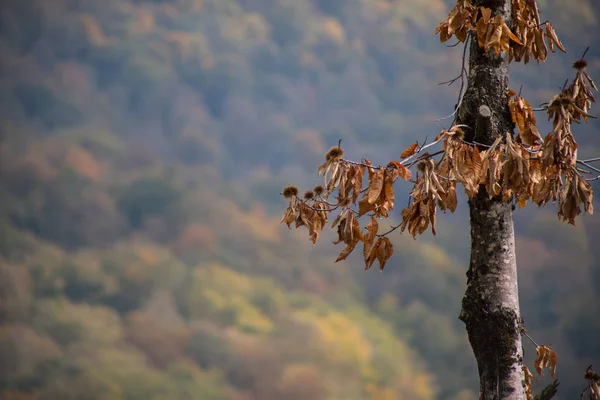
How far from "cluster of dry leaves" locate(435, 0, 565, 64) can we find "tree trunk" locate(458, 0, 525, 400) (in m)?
0.11

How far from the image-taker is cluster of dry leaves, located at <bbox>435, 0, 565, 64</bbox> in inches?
73.4

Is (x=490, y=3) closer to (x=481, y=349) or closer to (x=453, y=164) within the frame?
(x=453, y=164)

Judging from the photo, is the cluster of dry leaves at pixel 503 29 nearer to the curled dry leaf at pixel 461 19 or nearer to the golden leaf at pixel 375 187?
the curled dry leaf at pixel 461 19

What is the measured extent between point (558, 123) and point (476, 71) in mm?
511

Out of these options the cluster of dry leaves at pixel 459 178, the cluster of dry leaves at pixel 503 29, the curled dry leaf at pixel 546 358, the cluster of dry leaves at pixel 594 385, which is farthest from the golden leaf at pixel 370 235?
Result: the curled dry leaf at pixel 546 358

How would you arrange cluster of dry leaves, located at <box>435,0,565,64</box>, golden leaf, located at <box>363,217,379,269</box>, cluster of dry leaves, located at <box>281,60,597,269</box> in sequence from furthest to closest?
cluster of dry leaves, located at <box>435,0,565,64</box>, golden leaf, located at <box>363,217,379,269</box>, cluster of dry leaves, located at <box>281,60,597,269</box>

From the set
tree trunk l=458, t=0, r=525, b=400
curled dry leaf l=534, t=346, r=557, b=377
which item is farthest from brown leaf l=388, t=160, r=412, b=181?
curled dry leaf l=534, t=346, r=557, b=377

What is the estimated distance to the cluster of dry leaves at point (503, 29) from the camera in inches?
73.4

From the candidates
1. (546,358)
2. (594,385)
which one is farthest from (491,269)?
(546,358)

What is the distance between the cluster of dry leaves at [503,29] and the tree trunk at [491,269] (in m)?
0.11

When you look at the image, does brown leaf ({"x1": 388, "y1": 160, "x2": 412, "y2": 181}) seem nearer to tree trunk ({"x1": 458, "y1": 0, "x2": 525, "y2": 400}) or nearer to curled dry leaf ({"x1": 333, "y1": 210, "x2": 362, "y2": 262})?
curled dry leaf ({"x1": 333, "y1": 210, "x2": 362, "y2": 262})

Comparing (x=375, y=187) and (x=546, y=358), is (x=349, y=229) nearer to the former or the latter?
(x=375, y=187)

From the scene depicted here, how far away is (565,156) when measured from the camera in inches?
61.8

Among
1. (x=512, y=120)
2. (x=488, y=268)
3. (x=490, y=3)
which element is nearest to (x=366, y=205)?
(x=488, y=268)
